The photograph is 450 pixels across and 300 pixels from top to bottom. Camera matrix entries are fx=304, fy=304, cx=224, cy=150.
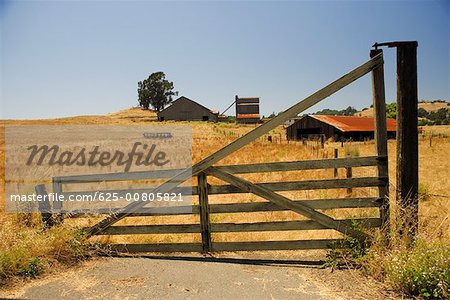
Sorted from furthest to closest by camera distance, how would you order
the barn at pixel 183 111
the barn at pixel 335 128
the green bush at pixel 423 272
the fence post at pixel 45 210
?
the barn at pixel 183 111, the barn at pixel 335 128, the fence post at pixel 45 210, the green bush at pixel 423 272

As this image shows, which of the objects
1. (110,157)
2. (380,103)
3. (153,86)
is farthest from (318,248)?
(153,86)

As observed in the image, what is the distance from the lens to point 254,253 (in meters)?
5.22

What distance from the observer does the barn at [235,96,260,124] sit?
224 ft

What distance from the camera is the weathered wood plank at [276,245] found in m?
4.86

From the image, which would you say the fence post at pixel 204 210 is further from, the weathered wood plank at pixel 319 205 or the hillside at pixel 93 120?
the hillside at pixel 93 120

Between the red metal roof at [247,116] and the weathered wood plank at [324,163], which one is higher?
the red metal roof at [247,116]

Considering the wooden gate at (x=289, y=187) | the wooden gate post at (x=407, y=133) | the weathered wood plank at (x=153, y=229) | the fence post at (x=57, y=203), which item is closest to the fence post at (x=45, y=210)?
the fence post at (x=57, y=203)

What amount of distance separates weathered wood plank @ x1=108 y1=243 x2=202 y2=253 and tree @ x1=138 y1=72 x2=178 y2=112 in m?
91.4

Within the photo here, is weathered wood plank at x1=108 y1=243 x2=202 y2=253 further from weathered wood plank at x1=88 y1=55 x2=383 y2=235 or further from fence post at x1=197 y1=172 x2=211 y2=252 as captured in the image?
weathered wood plank at x1=88 y1=55 x2=383 y2=235

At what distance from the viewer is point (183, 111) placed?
240 feet

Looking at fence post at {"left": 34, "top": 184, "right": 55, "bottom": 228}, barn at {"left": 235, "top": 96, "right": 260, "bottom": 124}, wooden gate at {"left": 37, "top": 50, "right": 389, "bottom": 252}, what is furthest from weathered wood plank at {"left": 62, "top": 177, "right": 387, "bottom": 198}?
barn at {"left": 235, "top": 96, "right": 260, "bottom": 124}

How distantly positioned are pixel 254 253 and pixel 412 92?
356 cm

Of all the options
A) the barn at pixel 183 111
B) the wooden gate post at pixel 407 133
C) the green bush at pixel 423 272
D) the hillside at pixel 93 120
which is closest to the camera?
the green bush at pixel 423 272

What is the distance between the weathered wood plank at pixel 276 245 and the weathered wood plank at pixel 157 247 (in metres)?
0.36
